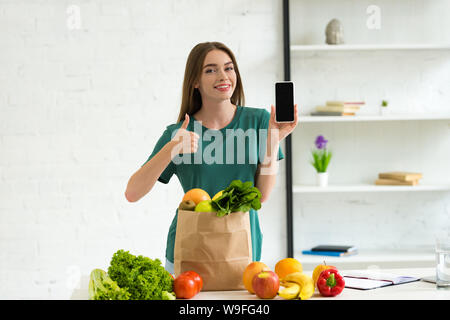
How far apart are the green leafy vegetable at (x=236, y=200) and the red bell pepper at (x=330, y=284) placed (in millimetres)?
242

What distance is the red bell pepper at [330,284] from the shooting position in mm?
1269

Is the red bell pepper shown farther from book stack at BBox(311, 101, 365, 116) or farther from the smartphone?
book stack at BBox(311, 101, 365, 116)

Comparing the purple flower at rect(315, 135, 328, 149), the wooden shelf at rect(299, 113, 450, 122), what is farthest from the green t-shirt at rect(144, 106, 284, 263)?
the purple flower at rect(315, 135, 328, 149)

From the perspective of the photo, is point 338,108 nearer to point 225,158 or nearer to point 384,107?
point 384,107

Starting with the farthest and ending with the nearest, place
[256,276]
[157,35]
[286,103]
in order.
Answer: [157,35] → [286,103] → [256,276]

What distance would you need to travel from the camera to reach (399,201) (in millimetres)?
3162

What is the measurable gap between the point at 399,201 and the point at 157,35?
5.75 feet

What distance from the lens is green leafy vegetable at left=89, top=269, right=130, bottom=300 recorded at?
44.2 inches

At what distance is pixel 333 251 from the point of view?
2928mm

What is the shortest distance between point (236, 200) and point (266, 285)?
0.22m
